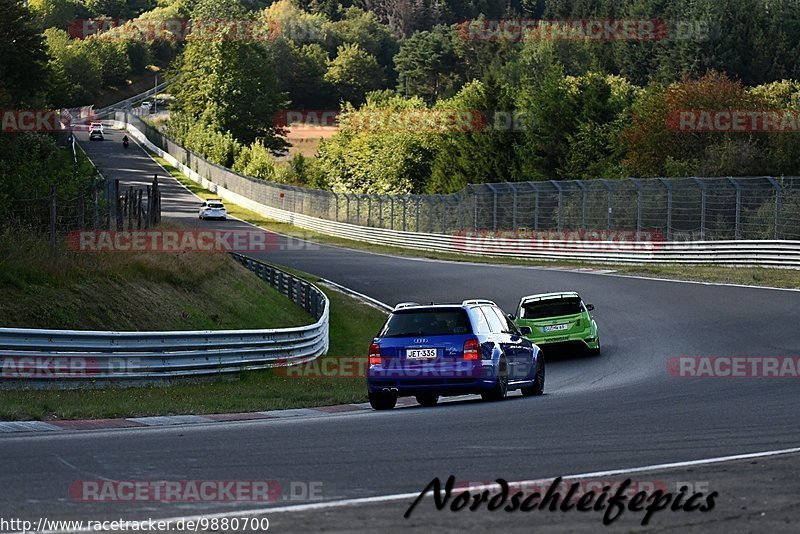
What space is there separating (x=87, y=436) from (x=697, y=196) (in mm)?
34621

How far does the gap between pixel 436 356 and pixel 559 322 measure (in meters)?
9.44

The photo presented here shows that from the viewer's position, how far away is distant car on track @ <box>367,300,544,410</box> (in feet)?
52.0

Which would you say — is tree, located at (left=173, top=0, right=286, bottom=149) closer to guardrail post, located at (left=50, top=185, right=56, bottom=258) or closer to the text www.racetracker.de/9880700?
guardrail post, located at (left=50, top=185, right=56, bottom=258)

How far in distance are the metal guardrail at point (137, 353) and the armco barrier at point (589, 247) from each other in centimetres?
2048

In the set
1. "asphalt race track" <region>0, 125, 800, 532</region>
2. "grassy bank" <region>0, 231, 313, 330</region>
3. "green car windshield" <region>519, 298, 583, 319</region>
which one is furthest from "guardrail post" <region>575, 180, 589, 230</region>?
"asphalt race track" <region>0, 125, 800, 532</region>

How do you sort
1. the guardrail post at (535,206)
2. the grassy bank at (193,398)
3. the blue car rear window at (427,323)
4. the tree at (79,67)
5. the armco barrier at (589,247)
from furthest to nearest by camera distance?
the tree at (79,67) → the guardrail post at (535,206) → the armco barrier at (589,247) → the blue car rear window at (427,323) → the grassy bank at (193,398)

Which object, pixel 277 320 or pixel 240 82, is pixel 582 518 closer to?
pixel 277 320

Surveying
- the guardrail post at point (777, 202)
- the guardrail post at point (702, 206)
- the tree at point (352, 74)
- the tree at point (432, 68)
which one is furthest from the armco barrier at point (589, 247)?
the tree at point (352, 74)

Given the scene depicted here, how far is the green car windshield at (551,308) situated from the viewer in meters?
25.2

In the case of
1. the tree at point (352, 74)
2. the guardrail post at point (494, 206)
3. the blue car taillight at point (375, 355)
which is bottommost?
the guardrail post at point (494, 206)

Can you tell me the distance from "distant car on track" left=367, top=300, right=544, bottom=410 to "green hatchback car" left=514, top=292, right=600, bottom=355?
8.34 metres

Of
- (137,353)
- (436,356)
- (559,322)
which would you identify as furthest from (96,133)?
(436,356)

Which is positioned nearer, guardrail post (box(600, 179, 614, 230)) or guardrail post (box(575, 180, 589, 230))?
→ guardrail post (box(600, 179, 614, 230))

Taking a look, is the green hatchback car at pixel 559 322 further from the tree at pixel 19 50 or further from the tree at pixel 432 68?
the tree at pixel 432 68
